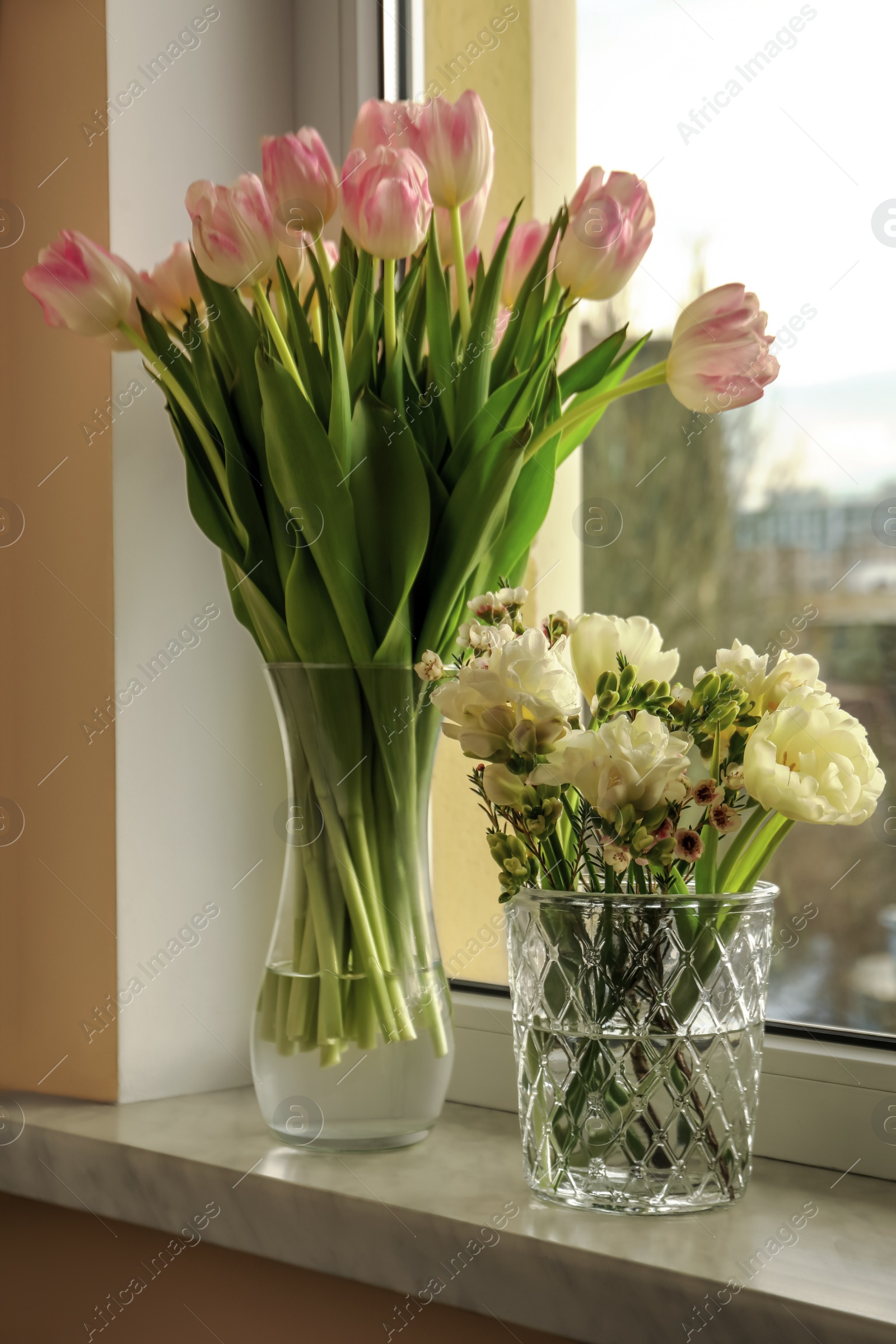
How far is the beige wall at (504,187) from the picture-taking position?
3.21ft

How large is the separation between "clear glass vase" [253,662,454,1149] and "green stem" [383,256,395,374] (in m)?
0.21

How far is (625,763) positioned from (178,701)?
48cm

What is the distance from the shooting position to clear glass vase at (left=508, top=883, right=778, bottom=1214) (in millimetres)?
658

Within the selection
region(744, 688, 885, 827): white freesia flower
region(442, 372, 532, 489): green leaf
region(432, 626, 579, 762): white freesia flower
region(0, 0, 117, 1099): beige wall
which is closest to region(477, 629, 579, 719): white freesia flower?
region(432, 626, 579, 762): white freesia flower

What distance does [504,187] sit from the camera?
1041 millimetres

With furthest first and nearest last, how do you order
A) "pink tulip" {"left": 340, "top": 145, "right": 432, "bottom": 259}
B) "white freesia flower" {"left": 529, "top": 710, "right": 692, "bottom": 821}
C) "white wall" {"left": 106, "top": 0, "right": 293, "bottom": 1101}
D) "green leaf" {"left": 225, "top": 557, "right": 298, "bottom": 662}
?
"white wall" {"left": 106, "top": 0, "right": 293, "bottom": 1101}, "green leaf" {"left": 225, "top": 557, "right": 298, "bottom": 662}, "pink tulip" {"left": 340, "top": 145, "right": 432, "bottom": 259}, "white freesia flower" {"left": 529, "top": 710, "right": 692, "bottom": 821}

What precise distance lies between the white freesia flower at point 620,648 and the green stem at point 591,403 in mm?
163

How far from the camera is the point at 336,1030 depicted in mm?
787

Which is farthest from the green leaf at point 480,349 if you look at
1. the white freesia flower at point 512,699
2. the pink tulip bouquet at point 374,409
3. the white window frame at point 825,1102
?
the white window frame at point 825,1102

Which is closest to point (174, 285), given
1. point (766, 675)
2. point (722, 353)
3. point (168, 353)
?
point (168, 353)

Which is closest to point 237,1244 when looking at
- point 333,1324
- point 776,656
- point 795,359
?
point 333,1324

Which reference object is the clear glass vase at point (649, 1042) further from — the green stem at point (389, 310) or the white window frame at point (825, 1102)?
the green stem at point (389, 310)

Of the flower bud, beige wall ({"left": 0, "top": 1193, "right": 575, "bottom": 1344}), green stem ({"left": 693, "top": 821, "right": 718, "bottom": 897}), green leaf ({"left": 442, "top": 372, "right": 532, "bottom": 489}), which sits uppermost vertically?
green leaf ({"left": 442, "top": 372, "right": 532, "bottom": 489})

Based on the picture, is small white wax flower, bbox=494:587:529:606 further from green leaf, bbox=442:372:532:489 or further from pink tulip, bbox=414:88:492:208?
pink tulip, bbox=414:88:492:208
